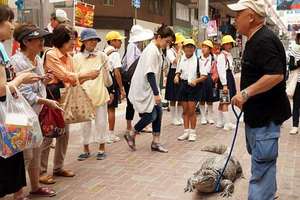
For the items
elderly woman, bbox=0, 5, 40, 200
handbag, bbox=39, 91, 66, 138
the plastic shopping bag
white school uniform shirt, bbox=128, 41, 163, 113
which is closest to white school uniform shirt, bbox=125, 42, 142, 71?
white school uniform shirt, bbox=128, 41, 163, 113

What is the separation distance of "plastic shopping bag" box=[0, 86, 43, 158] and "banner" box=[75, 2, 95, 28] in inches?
218

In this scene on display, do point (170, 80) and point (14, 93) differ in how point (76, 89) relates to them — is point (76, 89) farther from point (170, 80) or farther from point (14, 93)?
point (170, 80)

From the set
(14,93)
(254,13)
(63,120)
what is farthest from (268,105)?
(63,120)

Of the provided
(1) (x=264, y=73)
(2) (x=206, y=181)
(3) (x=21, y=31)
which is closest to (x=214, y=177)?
(2) (x=206, y=181)

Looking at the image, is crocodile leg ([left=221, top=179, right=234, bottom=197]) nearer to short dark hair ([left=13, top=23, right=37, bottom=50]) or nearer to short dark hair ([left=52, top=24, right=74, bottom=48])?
short dark hair ([left=52, top=24, right=74, bottom=48])

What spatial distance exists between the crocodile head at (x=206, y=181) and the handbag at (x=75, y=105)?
1.64 m

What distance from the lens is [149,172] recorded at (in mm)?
5613

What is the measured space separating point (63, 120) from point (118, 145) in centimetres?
243

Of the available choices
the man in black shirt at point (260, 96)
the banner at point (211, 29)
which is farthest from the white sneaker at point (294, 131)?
the banner at point (211, 29)

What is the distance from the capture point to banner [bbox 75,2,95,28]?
29.3 ft

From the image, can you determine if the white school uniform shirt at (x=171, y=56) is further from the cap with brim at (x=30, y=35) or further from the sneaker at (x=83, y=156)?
the cap with brim at (x=30, y=35)

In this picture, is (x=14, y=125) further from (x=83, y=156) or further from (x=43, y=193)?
(x=83, y=156)

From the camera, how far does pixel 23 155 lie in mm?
3971

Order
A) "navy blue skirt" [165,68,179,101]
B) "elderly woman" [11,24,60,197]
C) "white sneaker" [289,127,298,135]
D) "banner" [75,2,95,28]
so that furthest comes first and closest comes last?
"navy blue skirt" [165,68,179,101], "banner" [75,2,95,28], "white sneaker" [289,127,298,135], "elderly woman" [11,24,60,197]
